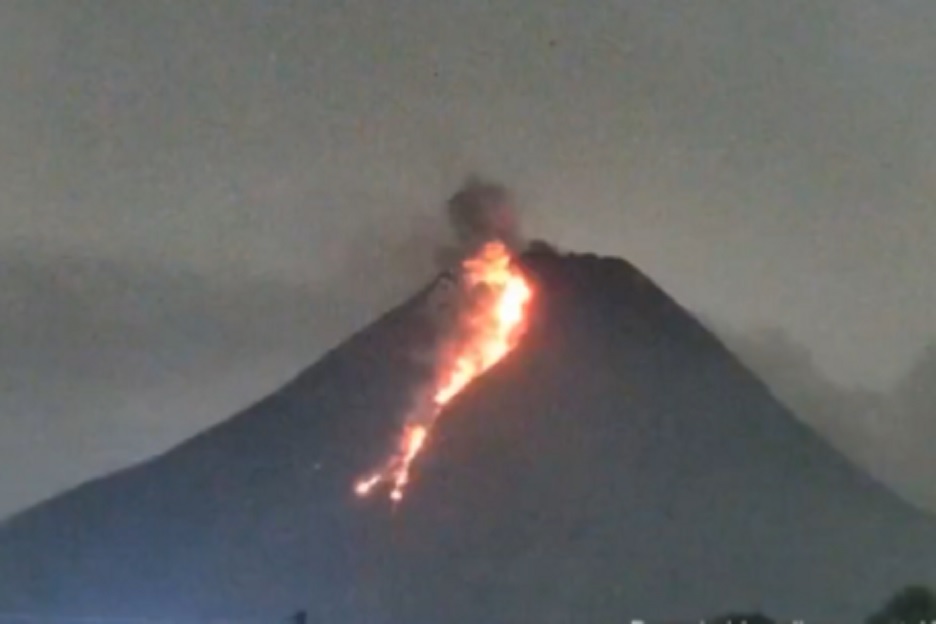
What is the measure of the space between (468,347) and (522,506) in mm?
2061

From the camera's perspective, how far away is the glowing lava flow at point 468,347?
1223cm

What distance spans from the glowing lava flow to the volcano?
148mm

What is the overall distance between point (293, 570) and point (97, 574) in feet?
7.21

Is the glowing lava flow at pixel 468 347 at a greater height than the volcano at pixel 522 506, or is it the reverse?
the glowing lava flow at pixel 468 347

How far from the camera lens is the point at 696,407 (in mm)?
12234

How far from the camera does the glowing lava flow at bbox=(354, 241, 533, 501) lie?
1223 cm

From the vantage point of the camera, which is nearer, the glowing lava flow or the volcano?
the volcano

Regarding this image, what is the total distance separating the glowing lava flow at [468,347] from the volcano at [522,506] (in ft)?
0.49

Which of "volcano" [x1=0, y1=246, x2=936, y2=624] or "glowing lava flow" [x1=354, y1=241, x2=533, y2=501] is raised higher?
"glowing lava flow" [x1=354, y1=241, x2=533, y2=501]

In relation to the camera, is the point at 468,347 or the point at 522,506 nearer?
the point at 522,506

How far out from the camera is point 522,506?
1192 centimetres

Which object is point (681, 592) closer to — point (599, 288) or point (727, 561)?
point (727, 561)

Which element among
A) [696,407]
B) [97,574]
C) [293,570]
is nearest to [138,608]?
[97,574]

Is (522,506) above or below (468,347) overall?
below
